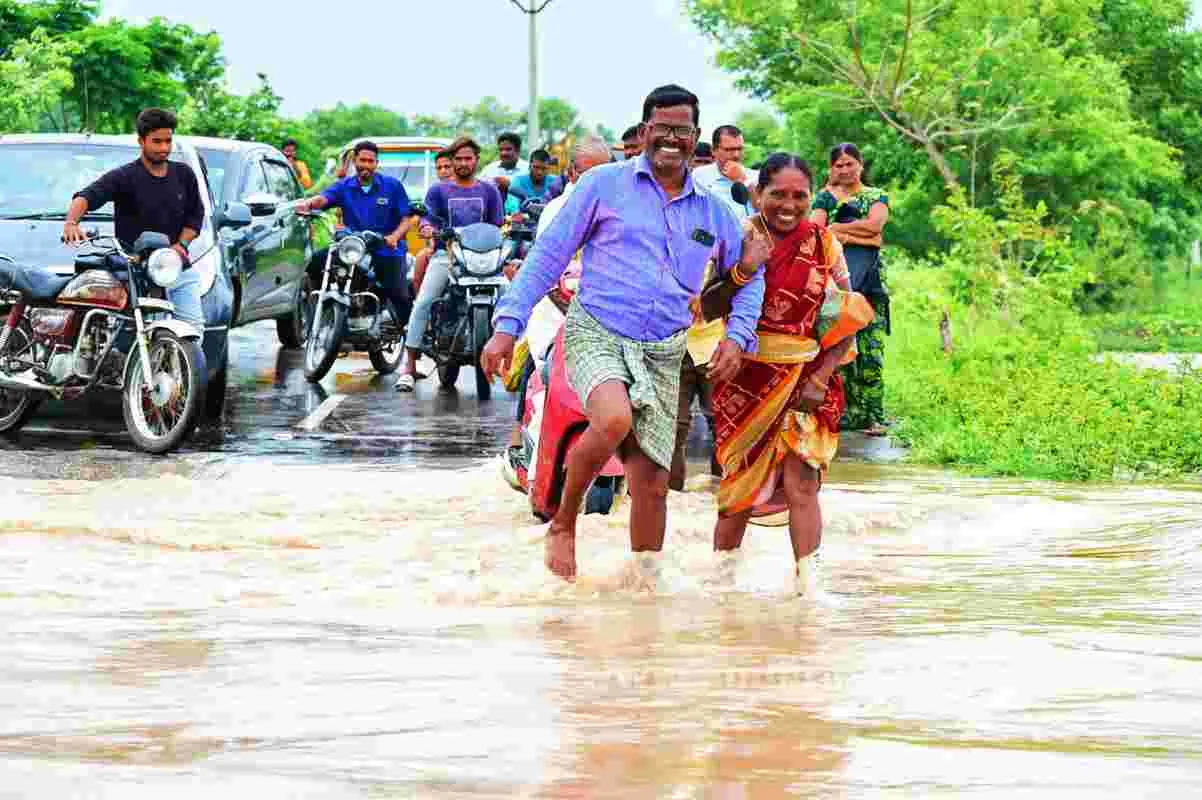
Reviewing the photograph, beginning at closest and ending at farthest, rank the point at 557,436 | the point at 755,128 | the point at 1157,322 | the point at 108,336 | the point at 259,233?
the point at 557,436, the point at 108,336, the point at 259,233, the point at 1157,322, the point at 755,128

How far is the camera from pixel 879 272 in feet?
43.1

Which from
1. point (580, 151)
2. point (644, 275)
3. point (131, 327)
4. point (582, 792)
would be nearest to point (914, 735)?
point (582, 792)

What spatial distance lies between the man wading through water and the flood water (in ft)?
1.97

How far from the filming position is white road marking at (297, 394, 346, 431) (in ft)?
43.5

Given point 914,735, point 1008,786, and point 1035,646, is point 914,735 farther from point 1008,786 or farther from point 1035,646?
point 1035,646

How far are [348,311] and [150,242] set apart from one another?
4.20 m

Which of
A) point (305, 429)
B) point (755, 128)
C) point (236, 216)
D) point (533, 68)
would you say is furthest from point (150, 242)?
point (755, 128)

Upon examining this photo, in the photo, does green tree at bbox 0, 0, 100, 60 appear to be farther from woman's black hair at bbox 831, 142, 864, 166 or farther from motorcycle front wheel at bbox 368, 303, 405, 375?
woman's black hair at bbox 831, 142, 864, 166

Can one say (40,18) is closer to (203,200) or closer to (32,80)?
(32,80)

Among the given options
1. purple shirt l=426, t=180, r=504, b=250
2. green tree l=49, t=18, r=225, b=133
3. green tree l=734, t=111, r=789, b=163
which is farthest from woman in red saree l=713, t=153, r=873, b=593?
green tree l=734, t=111, r=789, b=163

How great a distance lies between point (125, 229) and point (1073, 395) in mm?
5928

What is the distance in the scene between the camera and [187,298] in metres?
12.2

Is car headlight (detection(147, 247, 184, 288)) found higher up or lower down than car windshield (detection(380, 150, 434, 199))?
higher up

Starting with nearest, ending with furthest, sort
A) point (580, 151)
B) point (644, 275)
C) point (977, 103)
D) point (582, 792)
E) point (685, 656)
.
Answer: point (582, 792) → point (685, 656) → point (644, 275) → point (580, 151) → point (977, 103)
